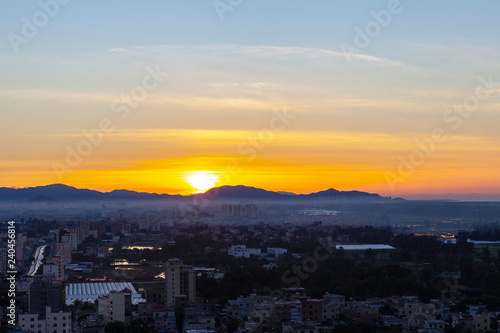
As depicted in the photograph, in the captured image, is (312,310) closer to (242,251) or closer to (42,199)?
(242,251)

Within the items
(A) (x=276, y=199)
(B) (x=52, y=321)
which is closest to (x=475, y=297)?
(B) (x=52, y=321)

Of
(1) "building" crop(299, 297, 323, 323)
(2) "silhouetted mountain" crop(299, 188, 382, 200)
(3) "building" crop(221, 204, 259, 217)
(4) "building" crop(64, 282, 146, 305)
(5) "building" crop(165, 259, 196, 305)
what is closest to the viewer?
(1) "building" crop(299, 297, 323, 323)

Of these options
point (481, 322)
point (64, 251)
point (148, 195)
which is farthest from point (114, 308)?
point (148, 195)

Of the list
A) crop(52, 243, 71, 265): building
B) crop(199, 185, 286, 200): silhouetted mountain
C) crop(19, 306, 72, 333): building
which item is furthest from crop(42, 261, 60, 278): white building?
crop(199, 185, 286, 200): silhouetted mountain

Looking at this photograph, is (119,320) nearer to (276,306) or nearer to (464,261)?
(276,306)

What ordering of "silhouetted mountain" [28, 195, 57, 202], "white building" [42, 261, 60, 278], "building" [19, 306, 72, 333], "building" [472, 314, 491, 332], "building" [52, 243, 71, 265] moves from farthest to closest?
1. "silhouetted mountain" [28, 195, 57, 202]
2. "building" [52, 243, 71, 265]
3. "white building" [42, 261, 60, 278]
4. "building" [472, 314, 491, 332]
5. "building" [19, 306, 72, 333]

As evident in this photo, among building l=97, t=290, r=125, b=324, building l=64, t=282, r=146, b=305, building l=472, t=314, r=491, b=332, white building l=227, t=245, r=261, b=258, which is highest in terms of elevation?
white building l=227, t=245, r=261, b=258

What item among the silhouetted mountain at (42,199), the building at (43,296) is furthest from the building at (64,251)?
the silhouetted mountain at (42,199)

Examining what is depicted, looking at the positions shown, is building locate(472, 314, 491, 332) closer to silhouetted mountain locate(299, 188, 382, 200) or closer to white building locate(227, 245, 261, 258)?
white building locate(227, 245, 261, 258)
